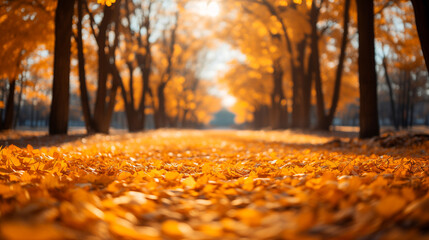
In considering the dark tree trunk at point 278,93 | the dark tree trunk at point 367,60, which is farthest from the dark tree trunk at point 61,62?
the dark tree trunk at point 278,93

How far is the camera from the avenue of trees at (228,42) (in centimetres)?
790

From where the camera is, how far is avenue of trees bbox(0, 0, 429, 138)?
311 inches

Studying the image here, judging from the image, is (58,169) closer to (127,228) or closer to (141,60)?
(127,228)

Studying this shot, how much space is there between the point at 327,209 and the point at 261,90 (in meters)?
24.1

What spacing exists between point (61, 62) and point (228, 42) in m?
12.6

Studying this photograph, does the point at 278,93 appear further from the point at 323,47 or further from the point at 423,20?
the point at 423,20

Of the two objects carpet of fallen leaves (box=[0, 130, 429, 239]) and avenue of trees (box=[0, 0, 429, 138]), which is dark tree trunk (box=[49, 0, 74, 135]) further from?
carpet of fallen leaves (box=[0, 130, 429, 239])

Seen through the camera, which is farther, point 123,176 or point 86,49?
point 86,49

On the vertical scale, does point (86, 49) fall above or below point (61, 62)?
above

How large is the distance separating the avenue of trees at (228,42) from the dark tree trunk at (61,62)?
27 millimetres

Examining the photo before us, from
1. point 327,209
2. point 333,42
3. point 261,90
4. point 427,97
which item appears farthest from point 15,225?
point 427,97

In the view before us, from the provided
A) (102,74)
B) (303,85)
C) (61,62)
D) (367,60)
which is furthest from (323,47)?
(61,62)

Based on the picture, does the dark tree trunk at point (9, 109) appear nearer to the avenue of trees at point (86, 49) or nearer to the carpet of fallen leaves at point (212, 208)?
the avenue of trees at point (86, 49)

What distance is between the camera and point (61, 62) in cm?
793
